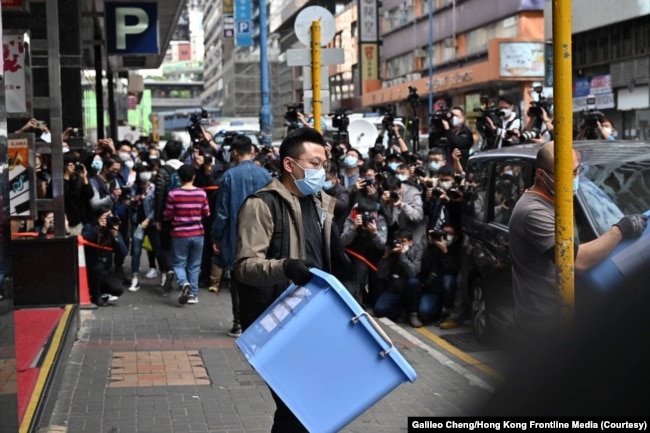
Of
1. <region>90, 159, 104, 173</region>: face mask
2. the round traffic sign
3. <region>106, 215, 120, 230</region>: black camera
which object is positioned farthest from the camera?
<region>90, 159, 104, 173</region>: face mask

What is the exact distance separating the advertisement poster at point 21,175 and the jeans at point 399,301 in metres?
3.79

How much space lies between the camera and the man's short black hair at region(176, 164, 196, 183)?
11945mm

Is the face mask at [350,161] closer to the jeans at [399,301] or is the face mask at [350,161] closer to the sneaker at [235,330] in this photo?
the jeans at [399,301]

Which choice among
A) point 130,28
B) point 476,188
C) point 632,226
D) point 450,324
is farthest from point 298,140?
point 130,28

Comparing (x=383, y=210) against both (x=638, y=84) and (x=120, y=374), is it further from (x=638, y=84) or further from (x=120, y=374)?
(x=638, y=84)

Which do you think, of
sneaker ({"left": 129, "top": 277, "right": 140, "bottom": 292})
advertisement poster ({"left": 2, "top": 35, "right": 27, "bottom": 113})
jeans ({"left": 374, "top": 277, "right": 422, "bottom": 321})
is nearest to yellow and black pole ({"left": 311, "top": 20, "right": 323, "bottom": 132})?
jeans ({"left": 374, "top": 277, "right": 422, "bottom": 321})

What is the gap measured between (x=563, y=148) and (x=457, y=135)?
27.8ft

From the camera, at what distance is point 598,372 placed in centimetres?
136

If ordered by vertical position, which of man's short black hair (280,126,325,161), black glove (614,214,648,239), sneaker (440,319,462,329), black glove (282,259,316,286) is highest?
man's short black hair (280,126,325,161)

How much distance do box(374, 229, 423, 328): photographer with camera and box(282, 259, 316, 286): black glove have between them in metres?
6.47

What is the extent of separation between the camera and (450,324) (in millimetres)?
10461

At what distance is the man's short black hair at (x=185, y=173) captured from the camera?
39.2 feet

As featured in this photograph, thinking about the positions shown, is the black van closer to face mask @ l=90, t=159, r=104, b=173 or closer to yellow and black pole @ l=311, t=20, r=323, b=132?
yellow and black pole @ l=311, t=20, r=323, b=132

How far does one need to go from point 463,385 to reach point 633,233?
2940mm
